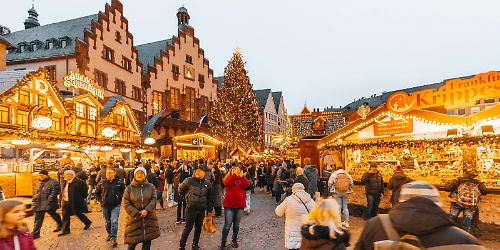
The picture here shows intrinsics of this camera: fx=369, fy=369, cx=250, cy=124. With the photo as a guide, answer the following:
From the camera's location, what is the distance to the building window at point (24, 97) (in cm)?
1938

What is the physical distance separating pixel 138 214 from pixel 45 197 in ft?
16.3

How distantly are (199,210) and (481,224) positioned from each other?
809cm

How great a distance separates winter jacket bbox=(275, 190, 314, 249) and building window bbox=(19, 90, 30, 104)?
1838 cm

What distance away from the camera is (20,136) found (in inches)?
663

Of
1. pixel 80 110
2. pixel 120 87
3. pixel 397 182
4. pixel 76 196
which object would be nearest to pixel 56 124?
pixel 80 110

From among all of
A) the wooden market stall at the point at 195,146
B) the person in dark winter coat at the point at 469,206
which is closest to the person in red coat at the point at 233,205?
the person in dark winter coat at the point at 469,206

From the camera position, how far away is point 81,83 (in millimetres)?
23938

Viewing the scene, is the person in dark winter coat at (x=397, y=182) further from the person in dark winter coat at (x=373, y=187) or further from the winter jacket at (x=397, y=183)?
the person in dark winter coat at (x=373, y=187)

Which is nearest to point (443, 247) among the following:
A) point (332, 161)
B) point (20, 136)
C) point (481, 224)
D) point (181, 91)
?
point (481, 224)

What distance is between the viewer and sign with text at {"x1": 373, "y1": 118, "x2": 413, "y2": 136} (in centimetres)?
1542

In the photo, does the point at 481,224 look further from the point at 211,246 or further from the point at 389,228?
the point at 389,228

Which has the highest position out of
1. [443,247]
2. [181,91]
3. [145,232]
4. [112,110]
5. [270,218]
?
[181,91]

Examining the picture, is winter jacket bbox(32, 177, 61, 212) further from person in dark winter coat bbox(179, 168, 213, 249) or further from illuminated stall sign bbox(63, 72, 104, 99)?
illuminated stall sign bbox(63, 72, 104, 99)

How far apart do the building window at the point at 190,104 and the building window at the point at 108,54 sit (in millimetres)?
11443
